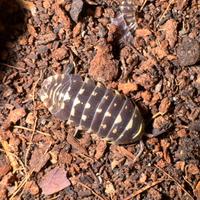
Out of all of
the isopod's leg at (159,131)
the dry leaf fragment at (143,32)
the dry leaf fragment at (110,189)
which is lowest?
the dry leaf fragment at (110,189)

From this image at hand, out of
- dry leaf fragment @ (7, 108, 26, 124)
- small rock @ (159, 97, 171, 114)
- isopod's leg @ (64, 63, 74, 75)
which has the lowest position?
dry leaf fragment @ (7, 108, 26, 124)

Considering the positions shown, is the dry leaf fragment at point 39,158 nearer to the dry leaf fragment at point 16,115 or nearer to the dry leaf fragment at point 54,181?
the dry leaf fragment at point 54,181

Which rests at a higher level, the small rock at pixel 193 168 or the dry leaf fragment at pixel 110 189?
the small rock at pixel 193 168

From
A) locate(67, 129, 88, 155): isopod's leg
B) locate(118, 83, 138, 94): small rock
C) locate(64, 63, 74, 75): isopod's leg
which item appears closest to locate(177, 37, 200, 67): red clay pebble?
locate(118, 83, 138, 94): small rock

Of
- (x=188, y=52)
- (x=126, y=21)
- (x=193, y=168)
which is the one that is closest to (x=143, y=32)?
(x=126, y=21)

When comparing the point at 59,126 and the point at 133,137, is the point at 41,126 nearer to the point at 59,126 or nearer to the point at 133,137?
the point at 59,126

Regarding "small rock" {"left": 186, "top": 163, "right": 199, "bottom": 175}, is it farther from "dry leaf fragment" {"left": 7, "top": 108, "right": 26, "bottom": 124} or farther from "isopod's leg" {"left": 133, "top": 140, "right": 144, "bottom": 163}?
"dry leaf fragment" {"left": 7, "top": 108, "right": 26, "bottom": 124}

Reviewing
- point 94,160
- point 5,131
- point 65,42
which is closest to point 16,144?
point 5,131

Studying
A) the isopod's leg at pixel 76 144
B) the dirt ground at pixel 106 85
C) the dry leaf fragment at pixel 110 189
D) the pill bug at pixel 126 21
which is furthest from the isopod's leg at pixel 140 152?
the pill bug at pixel 126 21

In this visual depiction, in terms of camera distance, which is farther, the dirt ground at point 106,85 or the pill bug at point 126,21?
the pill bug at point 126,21
